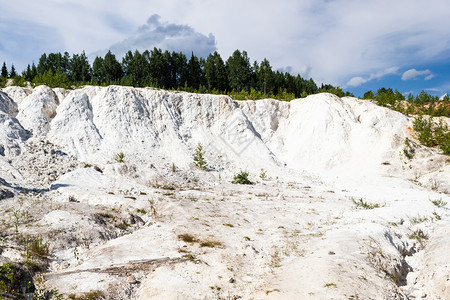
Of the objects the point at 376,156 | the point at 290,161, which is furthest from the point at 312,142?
the point at 376,156

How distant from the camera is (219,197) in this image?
1881 cm

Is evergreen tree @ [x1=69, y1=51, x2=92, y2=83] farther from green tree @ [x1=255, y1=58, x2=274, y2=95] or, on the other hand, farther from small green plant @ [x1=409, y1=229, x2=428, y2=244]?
small green plant @ [x1=409, y1=229, x2=428, y2=244]

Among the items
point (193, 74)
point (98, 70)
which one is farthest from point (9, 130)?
point (193, 74)

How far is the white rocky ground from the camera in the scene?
Answer: 7527mm

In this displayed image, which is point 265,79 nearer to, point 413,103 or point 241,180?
point 413,103

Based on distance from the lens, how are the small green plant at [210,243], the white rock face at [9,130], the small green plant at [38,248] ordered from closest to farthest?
the small green plant at [38,248] < the small green plant at [210,243] < the white rock face at [9,130]

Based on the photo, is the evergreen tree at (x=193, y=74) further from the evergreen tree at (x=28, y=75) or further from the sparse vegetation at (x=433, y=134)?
the sparse vegetation at (x=433, y=134)

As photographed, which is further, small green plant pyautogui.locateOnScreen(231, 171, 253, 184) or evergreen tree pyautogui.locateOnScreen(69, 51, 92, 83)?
evergreen tree pyautogui.locateOnScreen(69, 51, 92, 83)

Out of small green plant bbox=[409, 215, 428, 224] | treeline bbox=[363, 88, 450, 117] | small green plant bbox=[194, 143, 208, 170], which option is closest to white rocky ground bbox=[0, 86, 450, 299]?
small green plant bbox=[409, 215, 428, 224]

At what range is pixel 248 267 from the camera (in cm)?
851

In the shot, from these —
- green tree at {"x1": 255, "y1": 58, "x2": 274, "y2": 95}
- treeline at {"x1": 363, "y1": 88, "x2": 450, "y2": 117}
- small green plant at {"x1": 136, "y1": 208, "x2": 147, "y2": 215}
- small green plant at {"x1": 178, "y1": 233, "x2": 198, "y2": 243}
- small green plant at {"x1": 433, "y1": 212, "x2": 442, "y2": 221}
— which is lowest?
small green plant at {"x1": 178, "y1": 233, "x2": 198, "y2": 243}

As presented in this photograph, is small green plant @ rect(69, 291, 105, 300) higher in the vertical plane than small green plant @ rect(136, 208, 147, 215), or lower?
lower

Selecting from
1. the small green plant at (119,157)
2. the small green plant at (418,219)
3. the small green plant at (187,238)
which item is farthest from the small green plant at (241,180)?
the small green plant at (187,238)

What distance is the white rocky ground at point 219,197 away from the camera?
753cm
